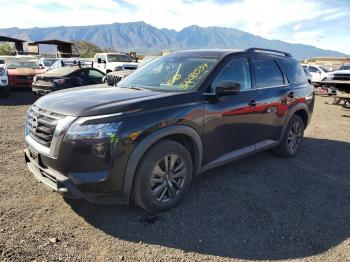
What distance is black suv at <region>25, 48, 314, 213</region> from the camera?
3.30 metres

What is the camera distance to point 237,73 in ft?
15.5

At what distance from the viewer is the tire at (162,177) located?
3.59 meters

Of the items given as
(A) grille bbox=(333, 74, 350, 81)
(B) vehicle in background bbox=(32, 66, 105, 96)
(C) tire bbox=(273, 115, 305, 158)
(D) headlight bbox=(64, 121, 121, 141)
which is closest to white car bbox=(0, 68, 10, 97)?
(B) vehicle in background bbox=(32, 66, 105, 96)

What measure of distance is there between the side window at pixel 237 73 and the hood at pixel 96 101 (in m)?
0.91

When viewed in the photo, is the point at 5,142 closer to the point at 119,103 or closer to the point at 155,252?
the point at 119,103

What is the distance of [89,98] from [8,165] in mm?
2382

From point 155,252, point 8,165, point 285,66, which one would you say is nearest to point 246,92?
point 285,66

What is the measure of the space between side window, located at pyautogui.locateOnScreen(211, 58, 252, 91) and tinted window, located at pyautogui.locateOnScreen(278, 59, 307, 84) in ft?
3.88

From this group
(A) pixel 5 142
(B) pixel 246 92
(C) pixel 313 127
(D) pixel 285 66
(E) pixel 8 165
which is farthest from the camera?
(C) pixel 313 127

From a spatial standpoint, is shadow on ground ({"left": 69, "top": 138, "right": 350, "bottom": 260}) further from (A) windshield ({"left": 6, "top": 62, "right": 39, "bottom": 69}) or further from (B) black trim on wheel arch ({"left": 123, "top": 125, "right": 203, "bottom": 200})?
(A) windshield ({"left": 6, "top": 62, "right": 39, "bottom": 69})

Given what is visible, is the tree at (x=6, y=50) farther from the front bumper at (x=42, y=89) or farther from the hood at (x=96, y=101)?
the hood at (x=96, y=101)

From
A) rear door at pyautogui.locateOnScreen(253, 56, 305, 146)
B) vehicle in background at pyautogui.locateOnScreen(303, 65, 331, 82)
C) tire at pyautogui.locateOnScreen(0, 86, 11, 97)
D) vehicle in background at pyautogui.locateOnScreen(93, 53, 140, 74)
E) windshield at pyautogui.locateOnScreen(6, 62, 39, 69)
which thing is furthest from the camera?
vehicle in background at pyautogui.locateOnScreen(303, 65, 331, 82)

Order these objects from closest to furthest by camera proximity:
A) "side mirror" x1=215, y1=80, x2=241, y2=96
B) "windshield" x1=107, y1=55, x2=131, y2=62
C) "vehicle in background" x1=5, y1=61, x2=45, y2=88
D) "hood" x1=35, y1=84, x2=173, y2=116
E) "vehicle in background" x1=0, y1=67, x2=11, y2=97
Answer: "hood" x1=35, y1=84, x2=173, y2=116, "side mirror" x1=215, y1=80, x2=241, y2=96, "vehicle in background" x1=0, y1=67, x2=11, y2=97, "vehicle in background" x1=5, y1=61, x2=45, y2=88, "windshield" x1=107, y1=55, x2=131, y2=62

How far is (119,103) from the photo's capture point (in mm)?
3539
